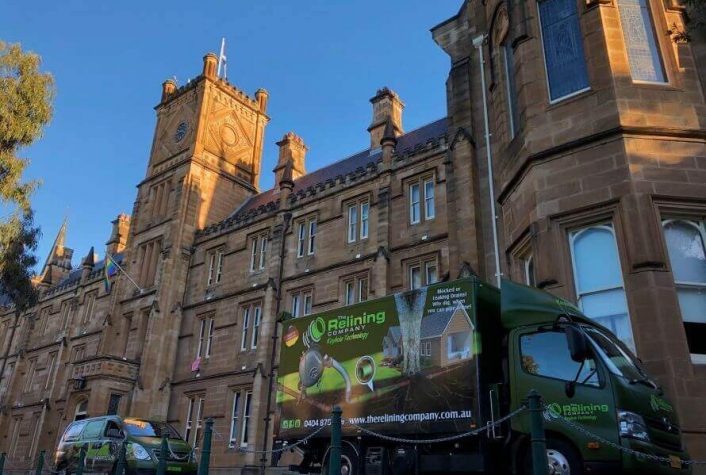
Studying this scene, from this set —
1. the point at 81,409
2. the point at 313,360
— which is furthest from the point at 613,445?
the point at 81,409

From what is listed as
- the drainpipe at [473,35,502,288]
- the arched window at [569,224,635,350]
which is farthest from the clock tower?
the arched window at [569,224,635,350]

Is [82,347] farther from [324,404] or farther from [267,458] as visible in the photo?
[324,404]

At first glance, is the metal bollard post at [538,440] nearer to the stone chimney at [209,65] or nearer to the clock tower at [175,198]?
the clock tower at [175,198]

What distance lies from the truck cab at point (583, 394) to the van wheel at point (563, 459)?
1cm

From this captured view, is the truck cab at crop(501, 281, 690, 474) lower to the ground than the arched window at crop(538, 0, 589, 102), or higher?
lower

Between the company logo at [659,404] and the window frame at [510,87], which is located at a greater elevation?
the window frame at [510,87]

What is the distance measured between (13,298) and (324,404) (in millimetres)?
17929

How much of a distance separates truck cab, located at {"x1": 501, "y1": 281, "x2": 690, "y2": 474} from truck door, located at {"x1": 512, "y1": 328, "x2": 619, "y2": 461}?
0.01 metres

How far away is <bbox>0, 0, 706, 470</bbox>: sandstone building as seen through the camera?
32.4 feet

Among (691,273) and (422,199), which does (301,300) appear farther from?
(691,273)

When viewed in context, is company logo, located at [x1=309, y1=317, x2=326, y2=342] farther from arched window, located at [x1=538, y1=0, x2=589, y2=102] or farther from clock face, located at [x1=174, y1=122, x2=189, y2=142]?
clock face, located at [x1=174, y1=122, x2=189, y2=142]

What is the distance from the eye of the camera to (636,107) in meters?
10.6

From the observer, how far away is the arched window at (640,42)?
1112cm

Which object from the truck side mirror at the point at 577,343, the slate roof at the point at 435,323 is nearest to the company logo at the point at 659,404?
the truck side mirror at the point at 577,343
